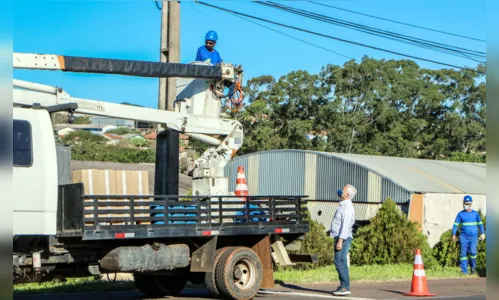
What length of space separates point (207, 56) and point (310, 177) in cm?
1837

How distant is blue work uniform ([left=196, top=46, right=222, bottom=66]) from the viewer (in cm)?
1502

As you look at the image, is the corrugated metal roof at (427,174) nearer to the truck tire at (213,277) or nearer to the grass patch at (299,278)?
the grass patch at (299,278)

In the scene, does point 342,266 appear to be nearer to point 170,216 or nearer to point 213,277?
point 213,277

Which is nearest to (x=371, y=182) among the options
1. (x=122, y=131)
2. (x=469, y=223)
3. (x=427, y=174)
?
(x=427, y=174)

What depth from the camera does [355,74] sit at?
48500 mm

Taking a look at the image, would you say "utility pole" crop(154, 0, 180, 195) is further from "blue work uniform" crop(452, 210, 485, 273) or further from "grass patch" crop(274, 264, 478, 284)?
"blue work uniform" crop(452, 210, 485, 273)

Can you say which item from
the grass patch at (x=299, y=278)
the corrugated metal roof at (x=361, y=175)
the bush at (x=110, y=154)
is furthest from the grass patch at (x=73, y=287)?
the bush at (x=110, y=154)

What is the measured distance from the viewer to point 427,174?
1214 inches

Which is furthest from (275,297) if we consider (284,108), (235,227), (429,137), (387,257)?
(429,137)

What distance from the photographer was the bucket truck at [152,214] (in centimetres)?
1060

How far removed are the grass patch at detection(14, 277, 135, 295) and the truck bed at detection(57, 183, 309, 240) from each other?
2912 mm

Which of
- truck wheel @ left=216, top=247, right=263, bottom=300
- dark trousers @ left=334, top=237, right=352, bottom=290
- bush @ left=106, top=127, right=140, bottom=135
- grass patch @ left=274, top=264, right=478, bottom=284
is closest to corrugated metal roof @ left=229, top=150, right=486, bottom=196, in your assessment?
grass patch @ left=274, top=264, right=478, bottom=284

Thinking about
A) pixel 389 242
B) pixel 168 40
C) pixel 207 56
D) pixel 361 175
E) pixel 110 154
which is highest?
pixel 168 40

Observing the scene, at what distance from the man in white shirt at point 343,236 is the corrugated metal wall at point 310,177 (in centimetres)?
1479
